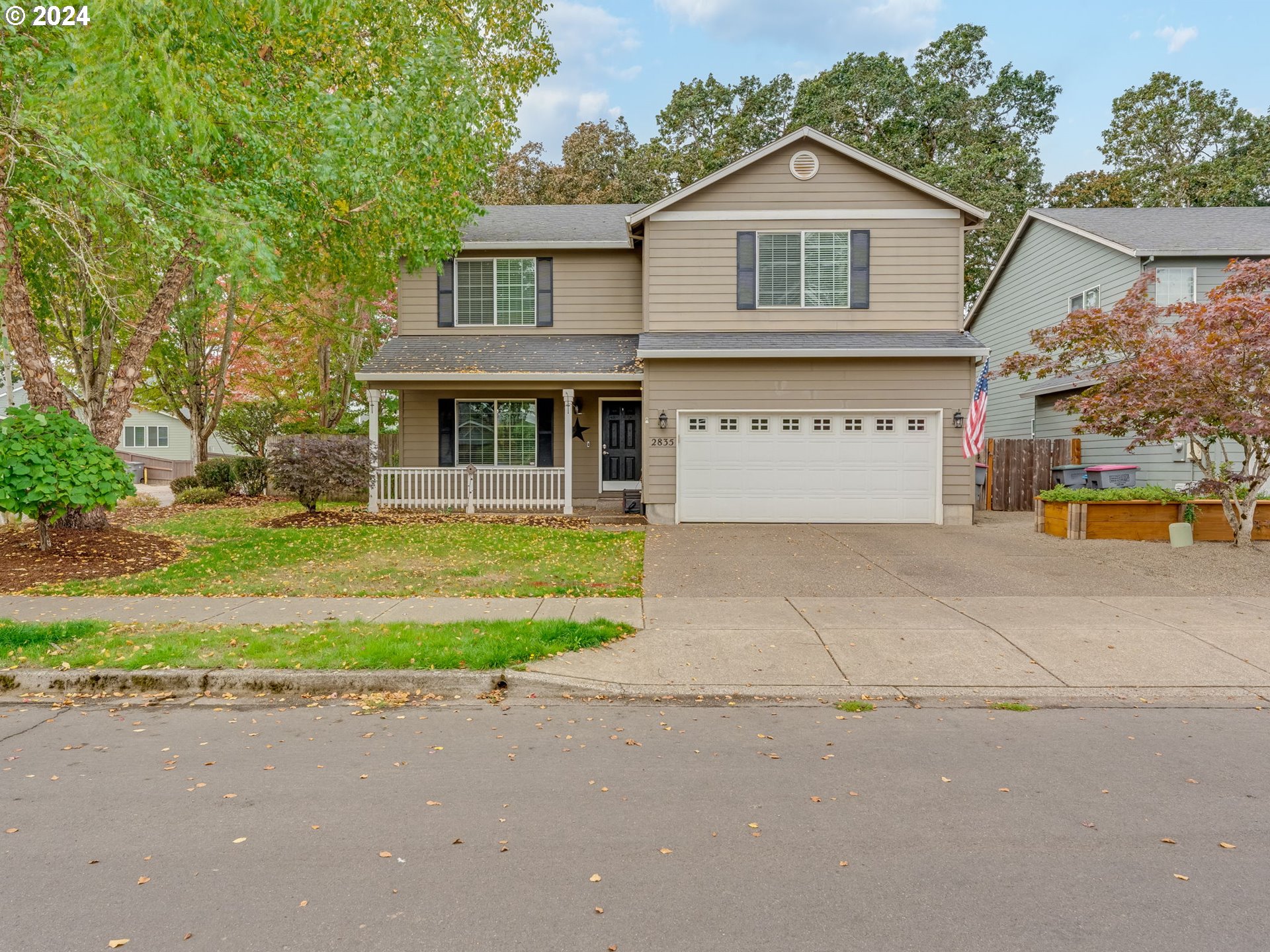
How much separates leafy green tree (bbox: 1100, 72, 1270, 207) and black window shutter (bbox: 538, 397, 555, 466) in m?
29.5

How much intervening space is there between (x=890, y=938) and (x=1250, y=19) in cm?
3129

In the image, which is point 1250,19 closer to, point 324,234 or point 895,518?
point 895,518

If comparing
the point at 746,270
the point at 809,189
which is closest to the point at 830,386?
the point at 746,270

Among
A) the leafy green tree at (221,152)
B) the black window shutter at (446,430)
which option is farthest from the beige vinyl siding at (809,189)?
the black window shutter at (446,430)

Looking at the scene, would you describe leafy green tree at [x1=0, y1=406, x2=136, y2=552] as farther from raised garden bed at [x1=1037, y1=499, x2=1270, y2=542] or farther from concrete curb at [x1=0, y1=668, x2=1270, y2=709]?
raised garden bed at [x1=1037, y1=499, x2=1270, y2=542]

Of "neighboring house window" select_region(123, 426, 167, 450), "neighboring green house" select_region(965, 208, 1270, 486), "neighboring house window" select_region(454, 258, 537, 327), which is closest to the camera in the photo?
"neighboring house window" select_region(454, 258, 537, 327)

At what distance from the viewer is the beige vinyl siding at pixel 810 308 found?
47.5ft

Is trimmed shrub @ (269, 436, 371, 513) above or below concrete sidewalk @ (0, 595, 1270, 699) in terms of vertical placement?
above

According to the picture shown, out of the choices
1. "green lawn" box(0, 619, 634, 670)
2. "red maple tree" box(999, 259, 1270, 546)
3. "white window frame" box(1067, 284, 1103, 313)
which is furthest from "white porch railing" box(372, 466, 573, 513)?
"white window frame" box(1067, 284, 1103, 313)

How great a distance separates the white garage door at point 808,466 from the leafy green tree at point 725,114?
Result: 23.3m

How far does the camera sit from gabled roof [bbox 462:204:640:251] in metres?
15.9

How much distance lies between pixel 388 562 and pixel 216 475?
10845 millimetres

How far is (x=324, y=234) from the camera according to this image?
505 inches

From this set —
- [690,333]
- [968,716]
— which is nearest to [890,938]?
[968,716]
